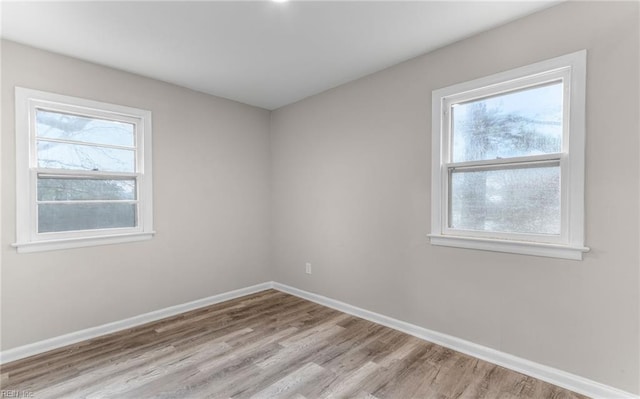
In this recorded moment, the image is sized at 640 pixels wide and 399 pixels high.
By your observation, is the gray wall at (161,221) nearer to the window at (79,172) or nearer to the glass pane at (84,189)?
the window at (79,172)

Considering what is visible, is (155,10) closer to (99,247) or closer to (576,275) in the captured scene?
(99,247)

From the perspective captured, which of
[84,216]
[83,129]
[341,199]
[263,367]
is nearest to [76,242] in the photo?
[84,216]

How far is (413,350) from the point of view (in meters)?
2.48

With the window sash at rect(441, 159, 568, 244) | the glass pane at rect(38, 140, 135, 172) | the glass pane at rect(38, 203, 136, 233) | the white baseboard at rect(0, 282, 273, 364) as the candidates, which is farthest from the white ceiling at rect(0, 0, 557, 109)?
the white baseboard at rect(0, 282, 273, 364)

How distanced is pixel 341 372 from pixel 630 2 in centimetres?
296

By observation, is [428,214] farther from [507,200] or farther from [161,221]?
[161,221]

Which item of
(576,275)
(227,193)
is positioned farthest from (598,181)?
(227,193)

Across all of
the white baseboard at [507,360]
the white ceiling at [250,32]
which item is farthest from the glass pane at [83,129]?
the white baseboard at [507,360]

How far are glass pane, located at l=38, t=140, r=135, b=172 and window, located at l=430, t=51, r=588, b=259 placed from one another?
2967 millimetres

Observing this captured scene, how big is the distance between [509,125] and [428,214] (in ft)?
3.01

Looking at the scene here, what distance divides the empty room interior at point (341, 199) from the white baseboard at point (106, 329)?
0.02 metres

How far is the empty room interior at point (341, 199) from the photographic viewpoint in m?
1.92

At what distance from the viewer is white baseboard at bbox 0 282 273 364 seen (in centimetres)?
238

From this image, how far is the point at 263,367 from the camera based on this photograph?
7.39 ft
